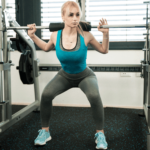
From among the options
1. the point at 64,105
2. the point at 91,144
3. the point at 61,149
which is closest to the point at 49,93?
the point at 61,149

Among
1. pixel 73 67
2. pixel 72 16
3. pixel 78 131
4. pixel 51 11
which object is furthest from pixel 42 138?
pixel 51 11

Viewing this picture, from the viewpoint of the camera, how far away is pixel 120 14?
2.79 m

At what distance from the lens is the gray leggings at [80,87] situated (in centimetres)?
155

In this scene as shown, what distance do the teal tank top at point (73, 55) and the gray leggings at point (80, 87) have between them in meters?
0.05

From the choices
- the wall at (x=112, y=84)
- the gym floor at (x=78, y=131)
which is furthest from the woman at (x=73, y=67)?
the wall at (x=112, y=84)

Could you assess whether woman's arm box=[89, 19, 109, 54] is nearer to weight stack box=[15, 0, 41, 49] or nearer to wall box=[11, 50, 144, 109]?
wall box=[11, 50, 144, 109]

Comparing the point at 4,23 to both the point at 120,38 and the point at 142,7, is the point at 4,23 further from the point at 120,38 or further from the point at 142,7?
the point at 142,7

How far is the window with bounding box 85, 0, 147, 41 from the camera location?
9.04 feet

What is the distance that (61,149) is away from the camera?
160cm

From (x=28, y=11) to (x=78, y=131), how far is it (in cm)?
199

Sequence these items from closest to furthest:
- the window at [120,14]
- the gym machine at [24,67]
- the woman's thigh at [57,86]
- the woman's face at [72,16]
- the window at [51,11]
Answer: the woman's face at [72,16] < the woman's thigh at [57,86] < the gym machine at [24,67] < the window at [120,14] < the window at [51,11]

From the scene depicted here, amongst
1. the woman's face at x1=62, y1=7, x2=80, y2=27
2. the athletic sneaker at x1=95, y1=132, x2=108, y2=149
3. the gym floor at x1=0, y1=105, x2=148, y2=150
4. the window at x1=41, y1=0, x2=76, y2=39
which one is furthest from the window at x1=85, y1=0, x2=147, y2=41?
the athletic sneaker at x1=95, y1=132, x2=108, y2=149

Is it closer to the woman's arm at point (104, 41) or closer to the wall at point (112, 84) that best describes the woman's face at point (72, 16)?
the woman's arm at point (104, 41)

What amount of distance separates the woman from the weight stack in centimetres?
138
